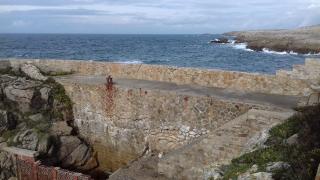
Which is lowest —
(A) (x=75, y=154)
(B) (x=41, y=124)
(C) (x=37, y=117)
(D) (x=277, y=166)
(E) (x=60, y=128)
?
(A) (x=75, y=154)

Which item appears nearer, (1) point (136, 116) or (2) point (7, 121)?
(1) point (136, 116)

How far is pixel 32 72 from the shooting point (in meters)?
22.6

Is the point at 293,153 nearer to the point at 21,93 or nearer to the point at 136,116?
the point at 136,116

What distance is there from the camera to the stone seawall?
1775 cm

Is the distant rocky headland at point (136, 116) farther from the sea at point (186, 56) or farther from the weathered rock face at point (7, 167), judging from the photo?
the sea at point (186, 56)

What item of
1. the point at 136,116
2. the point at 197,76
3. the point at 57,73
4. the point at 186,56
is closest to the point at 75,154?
the point at 136,116

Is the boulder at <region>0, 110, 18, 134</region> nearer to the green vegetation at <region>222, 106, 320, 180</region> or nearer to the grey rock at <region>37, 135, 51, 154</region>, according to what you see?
the grey rock at <region>37, 135, 51, 154</region>

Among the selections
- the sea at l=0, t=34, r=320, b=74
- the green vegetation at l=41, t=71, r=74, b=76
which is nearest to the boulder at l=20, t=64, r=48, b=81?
the green vegetation at l=41, t=71, r=74, b=76

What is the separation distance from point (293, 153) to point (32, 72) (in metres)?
16.7

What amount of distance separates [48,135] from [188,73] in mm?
6619

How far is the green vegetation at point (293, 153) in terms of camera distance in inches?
307

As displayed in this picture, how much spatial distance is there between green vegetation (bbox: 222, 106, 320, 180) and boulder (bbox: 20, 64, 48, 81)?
14.0m

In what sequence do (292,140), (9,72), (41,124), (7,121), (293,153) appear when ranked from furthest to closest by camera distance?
(9,72) → (7,121) → (41,124) → (292,140) → (293,153)

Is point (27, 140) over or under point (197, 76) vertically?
under
